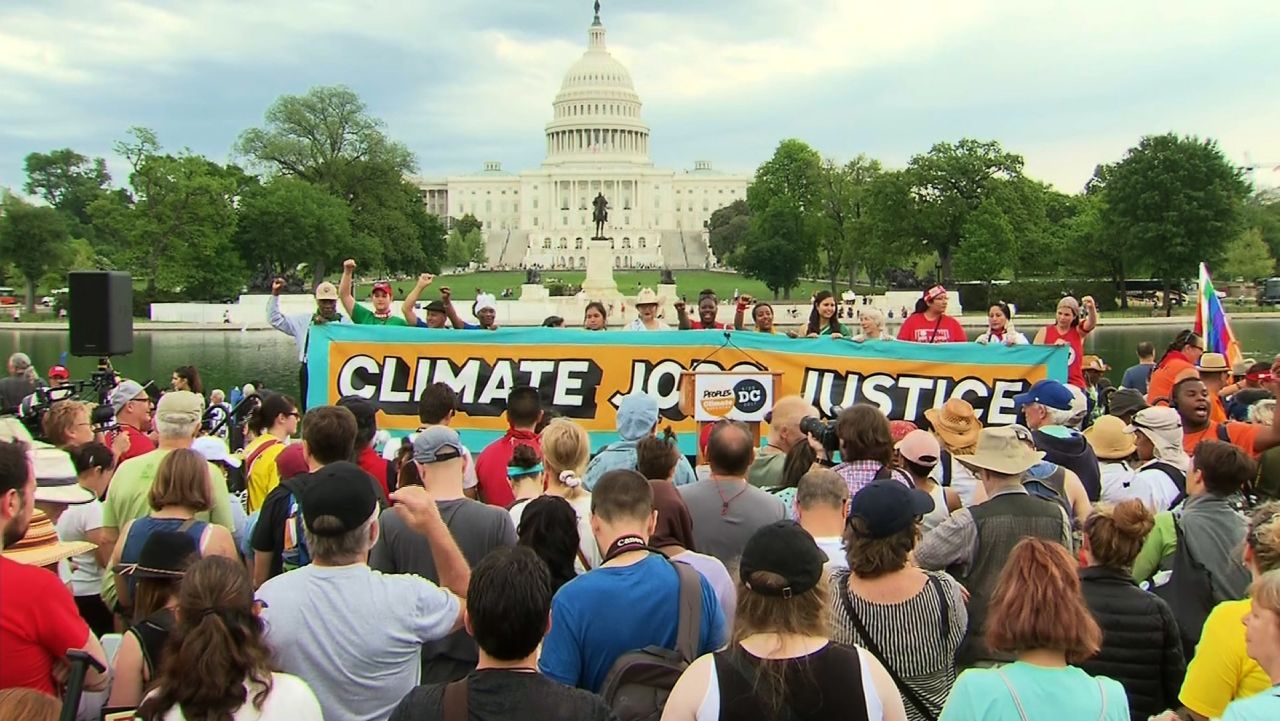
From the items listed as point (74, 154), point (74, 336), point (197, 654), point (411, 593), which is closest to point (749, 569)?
point (411, 593)

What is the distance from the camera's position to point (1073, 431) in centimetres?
558

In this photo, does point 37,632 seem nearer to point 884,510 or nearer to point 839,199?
point 884,510

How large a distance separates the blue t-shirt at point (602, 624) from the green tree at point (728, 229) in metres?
97.1

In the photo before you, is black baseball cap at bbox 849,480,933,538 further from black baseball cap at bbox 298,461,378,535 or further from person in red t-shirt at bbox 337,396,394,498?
person in red t-shirt at bbox 337,396,394,498

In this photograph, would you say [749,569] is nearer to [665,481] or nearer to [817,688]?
[817,688]

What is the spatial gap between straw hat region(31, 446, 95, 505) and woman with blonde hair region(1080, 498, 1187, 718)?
4.38m

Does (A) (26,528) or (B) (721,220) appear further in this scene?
(B) (721,220)

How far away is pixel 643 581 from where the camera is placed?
3.42m

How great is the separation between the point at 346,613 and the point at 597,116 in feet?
470

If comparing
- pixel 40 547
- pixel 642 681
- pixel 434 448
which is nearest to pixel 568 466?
pixel 434 448

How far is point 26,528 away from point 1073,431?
15.8 feet

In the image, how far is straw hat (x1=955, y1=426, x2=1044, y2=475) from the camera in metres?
4.34

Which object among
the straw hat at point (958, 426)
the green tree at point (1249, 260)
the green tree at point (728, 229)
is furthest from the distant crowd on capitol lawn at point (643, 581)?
the green tree at point (728, 229)

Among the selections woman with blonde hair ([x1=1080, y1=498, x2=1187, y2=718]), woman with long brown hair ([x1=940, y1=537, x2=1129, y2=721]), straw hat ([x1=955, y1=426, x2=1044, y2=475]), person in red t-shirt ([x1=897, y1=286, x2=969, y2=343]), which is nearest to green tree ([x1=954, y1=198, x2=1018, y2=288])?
person in red t-shirt ([x1=897, y1=286, x2=969, y2=343])
